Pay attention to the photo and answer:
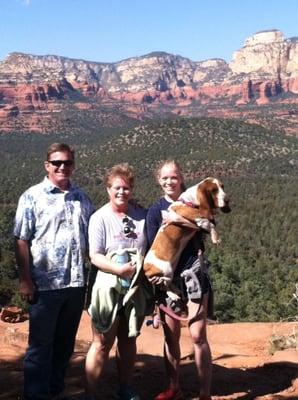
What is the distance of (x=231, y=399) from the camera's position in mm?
4711

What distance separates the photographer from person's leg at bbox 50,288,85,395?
4.33 m

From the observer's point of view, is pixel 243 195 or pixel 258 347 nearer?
pixel 258 347

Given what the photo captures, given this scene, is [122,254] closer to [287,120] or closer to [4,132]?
[287,120]

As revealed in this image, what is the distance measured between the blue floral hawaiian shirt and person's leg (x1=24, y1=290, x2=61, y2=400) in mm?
129

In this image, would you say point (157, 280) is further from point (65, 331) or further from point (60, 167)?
point (60, 167)

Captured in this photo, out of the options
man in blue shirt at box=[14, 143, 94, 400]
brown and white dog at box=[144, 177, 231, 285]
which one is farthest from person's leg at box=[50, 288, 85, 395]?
brown and white dog at box=[144, 177, 231, 285]

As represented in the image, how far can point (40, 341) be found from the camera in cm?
426

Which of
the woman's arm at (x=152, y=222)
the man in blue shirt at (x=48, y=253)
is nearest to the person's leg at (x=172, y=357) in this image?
the woman's arm at (x=152, y=222)

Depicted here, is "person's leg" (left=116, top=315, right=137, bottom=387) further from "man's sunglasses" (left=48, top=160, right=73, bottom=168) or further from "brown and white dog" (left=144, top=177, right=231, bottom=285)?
"man's sunglasses" (left=48, top=160, right=73, bottom=168)

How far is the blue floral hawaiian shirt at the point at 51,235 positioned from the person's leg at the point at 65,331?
123mm

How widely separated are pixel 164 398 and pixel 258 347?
4.82 m

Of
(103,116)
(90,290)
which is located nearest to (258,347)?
(90,290)

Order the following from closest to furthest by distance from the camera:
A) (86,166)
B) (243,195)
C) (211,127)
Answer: (243,195), (86,166), (211,127)

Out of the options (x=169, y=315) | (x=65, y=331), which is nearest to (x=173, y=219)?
(x=169, y=315)
